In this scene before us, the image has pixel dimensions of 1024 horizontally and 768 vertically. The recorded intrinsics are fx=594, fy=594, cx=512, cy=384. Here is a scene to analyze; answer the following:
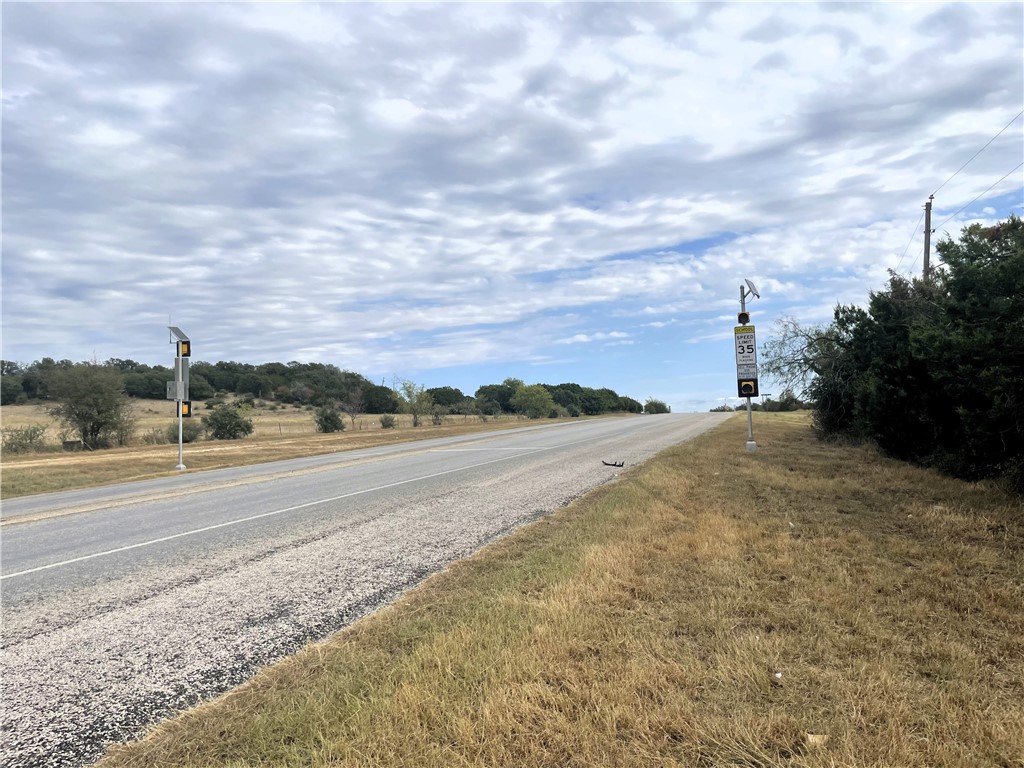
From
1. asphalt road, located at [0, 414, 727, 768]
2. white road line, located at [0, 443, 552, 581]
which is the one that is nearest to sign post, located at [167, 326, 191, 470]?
asphalt road, located at [0, 414, 727, 768]

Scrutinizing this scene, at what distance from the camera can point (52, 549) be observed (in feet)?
24.9

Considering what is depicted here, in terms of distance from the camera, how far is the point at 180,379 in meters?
21.5

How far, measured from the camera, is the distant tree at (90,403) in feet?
113

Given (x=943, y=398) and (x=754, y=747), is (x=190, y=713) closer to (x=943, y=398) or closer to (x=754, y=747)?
(x=754, y=747)

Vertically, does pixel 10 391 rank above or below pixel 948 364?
above

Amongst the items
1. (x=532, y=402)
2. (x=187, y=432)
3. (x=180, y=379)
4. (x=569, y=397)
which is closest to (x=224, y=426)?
(x=187, y=432)

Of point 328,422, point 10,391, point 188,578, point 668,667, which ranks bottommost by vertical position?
point 188,578

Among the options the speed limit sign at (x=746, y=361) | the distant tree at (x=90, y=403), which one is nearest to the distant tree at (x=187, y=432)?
the distant tree at (x=90, y=403)

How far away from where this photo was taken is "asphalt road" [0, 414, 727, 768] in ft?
11.7

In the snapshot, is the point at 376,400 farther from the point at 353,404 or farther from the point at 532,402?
the point at 532,402

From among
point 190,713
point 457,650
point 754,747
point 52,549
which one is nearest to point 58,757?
point 190,713

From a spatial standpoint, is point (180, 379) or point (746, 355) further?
point (180, 379)

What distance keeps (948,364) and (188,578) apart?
11485 millimetres

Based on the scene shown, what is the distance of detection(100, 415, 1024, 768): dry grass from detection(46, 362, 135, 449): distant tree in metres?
37.2
